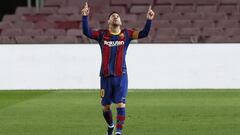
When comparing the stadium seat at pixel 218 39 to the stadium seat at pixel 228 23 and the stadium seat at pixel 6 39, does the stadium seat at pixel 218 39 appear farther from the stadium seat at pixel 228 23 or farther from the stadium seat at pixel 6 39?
the stadium seat at pixel 6 39

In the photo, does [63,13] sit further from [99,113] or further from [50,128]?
[50,128]

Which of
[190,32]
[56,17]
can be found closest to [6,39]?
[56,17]

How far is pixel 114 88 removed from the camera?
11398 millimetres

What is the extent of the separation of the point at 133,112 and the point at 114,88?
4.43 m

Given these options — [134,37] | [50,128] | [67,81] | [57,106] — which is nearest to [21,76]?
[67,81]

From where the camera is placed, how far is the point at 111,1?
95.5ft

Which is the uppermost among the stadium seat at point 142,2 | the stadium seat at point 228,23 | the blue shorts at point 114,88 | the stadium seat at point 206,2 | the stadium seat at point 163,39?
the blue shorts at point 114,88

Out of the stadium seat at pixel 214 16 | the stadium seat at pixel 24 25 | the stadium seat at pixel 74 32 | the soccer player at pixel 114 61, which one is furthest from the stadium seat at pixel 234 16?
the soccer player at pixel 114 61

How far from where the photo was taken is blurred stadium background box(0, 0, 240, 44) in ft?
85.4

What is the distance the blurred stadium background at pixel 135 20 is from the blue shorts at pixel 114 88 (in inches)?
525

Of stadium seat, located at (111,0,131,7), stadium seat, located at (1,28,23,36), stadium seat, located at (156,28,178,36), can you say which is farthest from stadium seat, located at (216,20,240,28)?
stadium seat, located at (1,28,23,36)

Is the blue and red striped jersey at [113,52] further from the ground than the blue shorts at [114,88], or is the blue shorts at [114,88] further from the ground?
the blue and red striped jersey at [113,52]

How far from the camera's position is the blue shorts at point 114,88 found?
1134 cm

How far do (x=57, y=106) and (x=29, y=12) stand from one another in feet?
38.6
